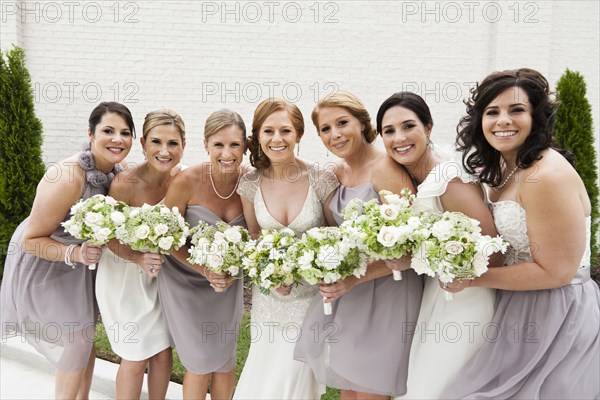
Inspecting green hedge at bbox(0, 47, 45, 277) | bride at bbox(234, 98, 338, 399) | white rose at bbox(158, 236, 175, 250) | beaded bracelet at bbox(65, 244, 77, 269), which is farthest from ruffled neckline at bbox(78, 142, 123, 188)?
green hedge at bbox(0, 47, 45, 277)

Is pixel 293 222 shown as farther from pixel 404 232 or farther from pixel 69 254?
pixel 69 254

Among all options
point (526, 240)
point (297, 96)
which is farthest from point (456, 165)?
point (297, 96)

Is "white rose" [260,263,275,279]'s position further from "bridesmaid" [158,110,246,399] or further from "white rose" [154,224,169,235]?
"white rose" [154,224,169,235]

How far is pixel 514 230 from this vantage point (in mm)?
2855

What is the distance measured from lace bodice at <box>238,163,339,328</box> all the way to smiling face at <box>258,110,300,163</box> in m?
0.23

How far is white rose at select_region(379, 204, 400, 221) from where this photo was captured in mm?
2820

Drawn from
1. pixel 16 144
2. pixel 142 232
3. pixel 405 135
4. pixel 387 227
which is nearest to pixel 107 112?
pixel 142 232

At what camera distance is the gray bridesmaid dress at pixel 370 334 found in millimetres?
3188

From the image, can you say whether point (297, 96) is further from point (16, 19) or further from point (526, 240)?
point (526, 240)

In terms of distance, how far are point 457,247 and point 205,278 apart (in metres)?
1.95

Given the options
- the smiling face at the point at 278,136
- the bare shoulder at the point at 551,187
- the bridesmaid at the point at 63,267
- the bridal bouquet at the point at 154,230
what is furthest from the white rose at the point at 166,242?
the bare shoulder at the point at 551,187

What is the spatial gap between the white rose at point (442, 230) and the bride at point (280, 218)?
975mm

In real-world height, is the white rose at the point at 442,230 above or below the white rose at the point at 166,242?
above

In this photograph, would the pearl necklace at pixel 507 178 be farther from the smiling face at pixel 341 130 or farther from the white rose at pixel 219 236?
the white rose at pixel 219 236
